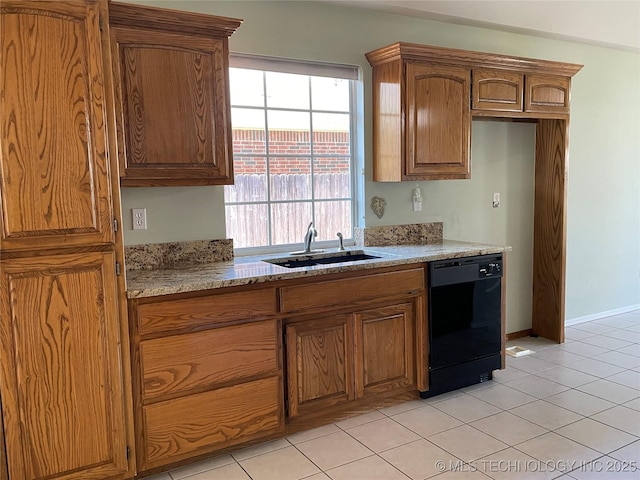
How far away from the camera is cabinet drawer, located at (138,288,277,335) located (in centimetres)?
232

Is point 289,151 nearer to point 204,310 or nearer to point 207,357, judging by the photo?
point 204,310

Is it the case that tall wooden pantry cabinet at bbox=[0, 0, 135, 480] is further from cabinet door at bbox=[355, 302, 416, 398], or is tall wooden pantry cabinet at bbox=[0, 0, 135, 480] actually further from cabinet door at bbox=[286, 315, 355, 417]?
cabinet door at bbox=[355, 302, 416, 398]

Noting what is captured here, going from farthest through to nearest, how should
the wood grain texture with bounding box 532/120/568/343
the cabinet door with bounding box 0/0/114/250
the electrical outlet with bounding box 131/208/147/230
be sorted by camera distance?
the wood grain texture with bounding box 532/120/568/343, the electrical outlet with bounding box 131/208/147/230, the cabinet door with bounding box 0/0/114/250

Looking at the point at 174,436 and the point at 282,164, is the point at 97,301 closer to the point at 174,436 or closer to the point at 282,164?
the point at 174,436

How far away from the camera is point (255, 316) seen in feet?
8.39

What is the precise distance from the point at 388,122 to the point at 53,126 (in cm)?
201

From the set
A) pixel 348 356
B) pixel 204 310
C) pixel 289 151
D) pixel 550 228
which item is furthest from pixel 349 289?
pixel 550 228

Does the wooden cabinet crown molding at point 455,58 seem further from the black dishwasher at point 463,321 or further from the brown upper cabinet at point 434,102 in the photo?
the black dishwasher at point 463,321

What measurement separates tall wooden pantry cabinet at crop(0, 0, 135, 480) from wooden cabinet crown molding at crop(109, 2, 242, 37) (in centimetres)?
34

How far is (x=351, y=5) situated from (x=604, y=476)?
2.92 metres

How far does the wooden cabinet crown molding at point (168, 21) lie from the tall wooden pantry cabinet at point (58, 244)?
335 mm

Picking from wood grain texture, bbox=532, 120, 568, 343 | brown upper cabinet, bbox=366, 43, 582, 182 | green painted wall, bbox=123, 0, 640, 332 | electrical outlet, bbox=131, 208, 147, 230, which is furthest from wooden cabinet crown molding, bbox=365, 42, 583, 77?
electrical outlet, bbox=131, 208, 147, 230

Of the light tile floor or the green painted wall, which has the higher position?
the green painted wall

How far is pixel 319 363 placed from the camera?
2795 millimetres
